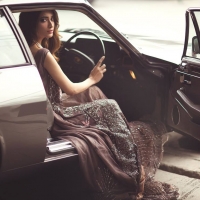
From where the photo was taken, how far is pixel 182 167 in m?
4.10

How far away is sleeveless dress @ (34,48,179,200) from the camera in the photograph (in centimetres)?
323

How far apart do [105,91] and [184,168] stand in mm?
985

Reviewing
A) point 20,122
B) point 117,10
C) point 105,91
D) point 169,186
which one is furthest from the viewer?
point 117,10

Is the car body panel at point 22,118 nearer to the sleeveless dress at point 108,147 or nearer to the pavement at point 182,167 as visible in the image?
the sleeveless dress at point 108,147

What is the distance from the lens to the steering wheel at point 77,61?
441cm

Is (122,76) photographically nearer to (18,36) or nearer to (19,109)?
(18,36)

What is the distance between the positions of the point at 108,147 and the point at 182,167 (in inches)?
40.5

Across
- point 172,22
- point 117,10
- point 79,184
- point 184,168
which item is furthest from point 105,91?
point 117,10

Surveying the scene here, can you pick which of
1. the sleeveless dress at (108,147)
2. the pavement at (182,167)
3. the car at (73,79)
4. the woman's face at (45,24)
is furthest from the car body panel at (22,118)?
the pavement at (182,167)

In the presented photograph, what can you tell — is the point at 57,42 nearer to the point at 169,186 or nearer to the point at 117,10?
the point at 169,186

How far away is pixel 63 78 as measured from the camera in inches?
135

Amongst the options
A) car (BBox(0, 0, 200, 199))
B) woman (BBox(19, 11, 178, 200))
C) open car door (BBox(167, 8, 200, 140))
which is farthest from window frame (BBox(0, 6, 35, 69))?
open car door (BBox(167, 8, 200, 140))

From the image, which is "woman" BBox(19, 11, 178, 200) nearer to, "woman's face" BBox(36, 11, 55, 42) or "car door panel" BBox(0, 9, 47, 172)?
"woman's face" BBox(36, 11, 55, 42)

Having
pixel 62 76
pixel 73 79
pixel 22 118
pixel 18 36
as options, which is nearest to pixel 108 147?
pixel 62 76
